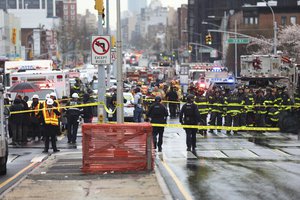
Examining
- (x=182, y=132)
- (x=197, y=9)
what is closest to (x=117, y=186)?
(x=182, y=132)

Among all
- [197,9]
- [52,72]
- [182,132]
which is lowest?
[182,132]

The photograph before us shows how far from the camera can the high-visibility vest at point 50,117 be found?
19266 millimetres

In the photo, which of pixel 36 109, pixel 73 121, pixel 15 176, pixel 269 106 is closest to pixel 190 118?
pixel 73 121

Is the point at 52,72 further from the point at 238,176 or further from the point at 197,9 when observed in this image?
the point at 197,9

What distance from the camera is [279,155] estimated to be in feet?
59.3

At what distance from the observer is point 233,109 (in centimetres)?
2522

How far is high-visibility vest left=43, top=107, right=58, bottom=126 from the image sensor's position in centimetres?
1927

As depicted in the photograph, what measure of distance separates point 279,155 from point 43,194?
811 cm

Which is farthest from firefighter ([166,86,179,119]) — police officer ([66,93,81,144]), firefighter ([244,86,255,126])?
police officer ([66,93,81,144])

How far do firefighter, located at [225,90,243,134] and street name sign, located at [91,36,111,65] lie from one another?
645cm

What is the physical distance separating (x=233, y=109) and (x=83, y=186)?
13.3 meters

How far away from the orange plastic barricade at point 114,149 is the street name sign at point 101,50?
5820 millimetres

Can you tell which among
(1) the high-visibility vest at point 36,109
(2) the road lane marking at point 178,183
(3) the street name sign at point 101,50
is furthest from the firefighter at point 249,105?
(2) the road lane marking at point 178,183

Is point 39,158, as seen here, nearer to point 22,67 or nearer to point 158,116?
point 158,116
